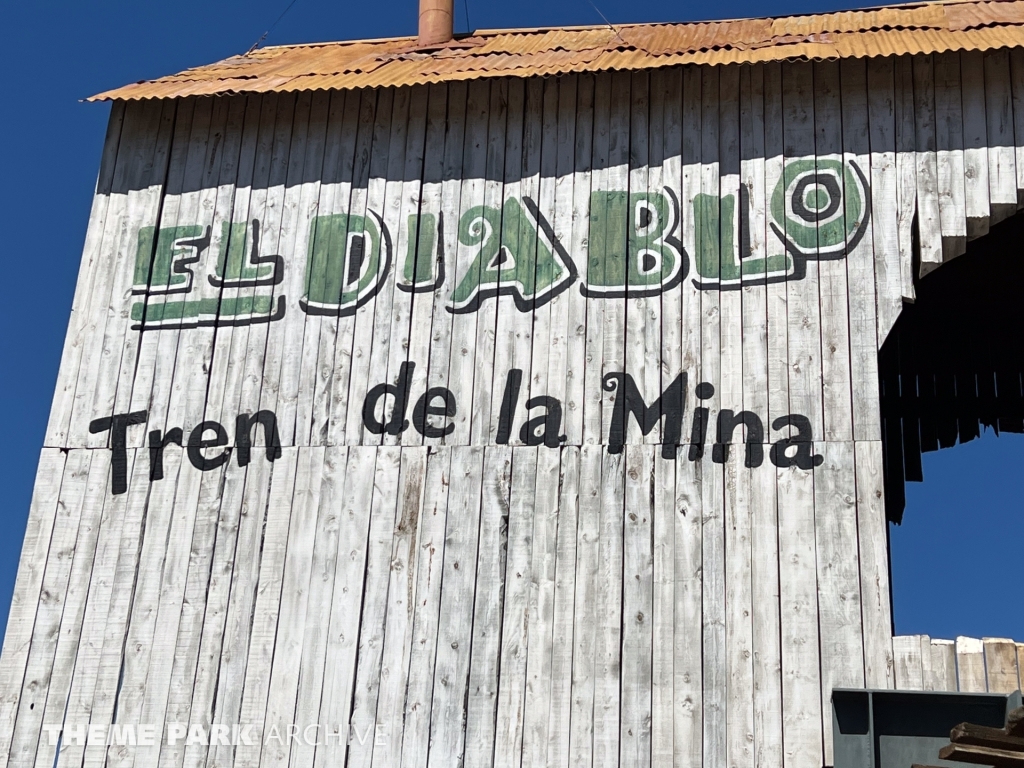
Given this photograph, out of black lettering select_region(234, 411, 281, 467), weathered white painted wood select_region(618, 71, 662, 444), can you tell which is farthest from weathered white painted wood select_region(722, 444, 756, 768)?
black lettering select_region(234, 411, 281, 467)

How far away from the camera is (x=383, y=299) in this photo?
39.7 feet

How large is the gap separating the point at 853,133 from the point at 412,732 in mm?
6352

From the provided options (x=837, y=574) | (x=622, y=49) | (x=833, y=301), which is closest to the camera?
(x=837, y=574)

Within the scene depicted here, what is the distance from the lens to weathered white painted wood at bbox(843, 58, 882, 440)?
10.9 m

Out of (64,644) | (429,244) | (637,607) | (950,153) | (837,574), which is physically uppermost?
(950,153)

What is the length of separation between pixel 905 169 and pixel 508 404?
Answer: 3.98 meters

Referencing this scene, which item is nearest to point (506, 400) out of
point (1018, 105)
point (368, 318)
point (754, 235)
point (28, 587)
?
point (368, 318)

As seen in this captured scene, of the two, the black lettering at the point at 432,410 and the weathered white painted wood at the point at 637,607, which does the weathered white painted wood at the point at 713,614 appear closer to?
the weathered white painted wood at the point at 637,607

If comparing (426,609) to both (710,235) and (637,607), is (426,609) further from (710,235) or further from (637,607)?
(710,235)

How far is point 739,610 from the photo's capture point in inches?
412

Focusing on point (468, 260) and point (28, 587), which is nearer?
point (28, 587)

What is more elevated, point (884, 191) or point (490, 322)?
point (884, 191)

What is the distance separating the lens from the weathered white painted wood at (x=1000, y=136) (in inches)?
452

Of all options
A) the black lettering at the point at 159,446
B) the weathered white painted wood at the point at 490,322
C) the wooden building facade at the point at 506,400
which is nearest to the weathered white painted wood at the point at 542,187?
the wooden building facade at the point at 506,400
